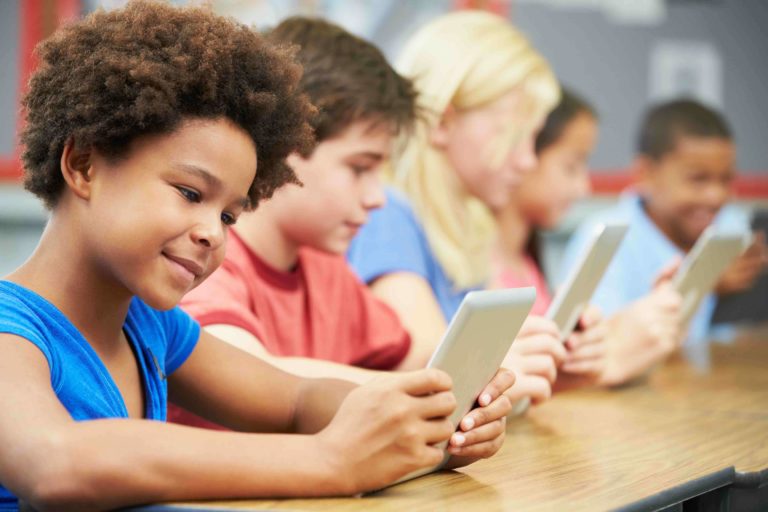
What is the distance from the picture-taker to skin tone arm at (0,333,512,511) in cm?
72

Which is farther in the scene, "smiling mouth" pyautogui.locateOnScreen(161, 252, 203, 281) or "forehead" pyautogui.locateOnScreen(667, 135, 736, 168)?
"forehead" pyautogui.locateOnScreen(667, 135, 736, 168)

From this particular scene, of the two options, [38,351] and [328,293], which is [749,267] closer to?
[328,293]

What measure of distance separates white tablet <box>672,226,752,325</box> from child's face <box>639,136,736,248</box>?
766mm

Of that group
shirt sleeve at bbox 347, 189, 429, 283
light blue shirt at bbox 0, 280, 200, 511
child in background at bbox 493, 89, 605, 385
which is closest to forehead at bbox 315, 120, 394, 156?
shirt sleeve at bbox 347, 189, 429, 283

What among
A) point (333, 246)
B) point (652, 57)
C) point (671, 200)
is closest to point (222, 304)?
point (333, 246)

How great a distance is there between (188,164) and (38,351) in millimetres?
184

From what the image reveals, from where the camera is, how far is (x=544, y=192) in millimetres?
2525

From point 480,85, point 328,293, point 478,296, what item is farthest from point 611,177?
point 478,296

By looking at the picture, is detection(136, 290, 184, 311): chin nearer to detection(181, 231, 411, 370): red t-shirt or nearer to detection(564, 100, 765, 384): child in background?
detection(181, 231, 411, 370): red t-shirt

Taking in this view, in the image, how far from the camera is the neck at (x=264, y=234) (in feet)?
4.59

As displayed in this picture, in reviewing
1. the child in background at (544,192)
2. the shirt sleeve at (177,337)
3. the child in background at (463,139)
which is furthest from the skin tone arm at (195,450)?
the child in background at (544,192)

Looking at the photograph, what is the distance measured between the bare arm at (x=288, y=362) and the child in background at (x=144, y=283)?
17 cm

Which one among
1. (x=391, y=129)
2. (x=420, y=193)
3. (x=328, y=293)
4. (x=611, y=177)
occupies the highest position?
(x=611, y=177)

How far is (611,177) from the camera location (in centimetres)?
371
